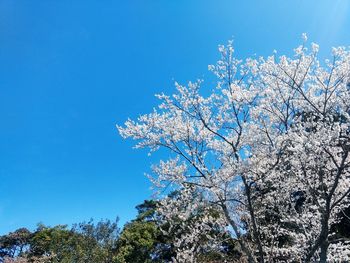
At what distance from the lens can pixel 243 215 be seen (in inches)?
381

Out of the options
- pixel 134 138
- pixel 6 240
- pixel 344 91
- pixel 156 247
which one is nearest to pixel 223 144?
pixel 134 138

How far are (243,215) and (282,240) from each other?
7.48 metres

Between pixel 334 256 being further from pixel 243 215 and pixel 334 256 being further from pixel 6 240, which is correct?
pixel 6 240

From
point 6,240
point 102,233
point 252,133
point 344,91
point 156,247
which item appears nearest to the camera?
point 344,91

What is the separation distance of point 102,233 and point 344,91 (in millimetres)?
21920

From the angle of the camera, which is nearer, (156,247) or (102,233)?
(156,247)

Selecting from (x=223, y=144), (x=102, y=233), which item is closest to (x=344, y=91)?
(x=223, y=144)

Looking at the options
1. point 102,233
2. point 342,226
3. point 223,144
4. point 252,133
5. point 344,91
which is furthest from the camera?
point 102,233

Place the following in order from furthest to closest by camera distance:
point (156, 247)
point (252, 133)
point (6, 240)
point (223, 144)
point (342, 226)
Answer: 1. point (6, 240)
2. point (156, 247)
3. point (342, 226)
4. point (223, 144)
5. point (252, 133)

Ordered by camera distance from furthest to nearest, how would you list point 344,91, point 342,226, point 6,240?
point 6,240
point 342,226
point 344,91

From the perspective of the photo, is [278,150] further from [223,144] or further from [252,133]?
[223,144]

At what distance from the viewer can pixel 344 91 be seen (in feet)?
23.0

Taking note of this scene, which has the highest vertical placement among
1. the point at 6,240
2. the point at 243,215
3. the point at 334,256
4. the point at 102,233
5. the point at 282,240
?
the point at 6,240

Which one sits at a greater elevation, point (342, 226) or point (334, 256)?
point (342, 226)
